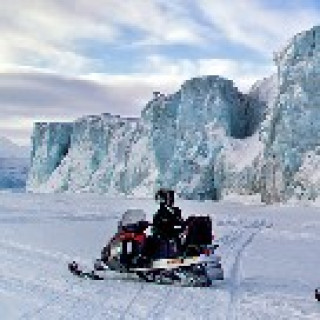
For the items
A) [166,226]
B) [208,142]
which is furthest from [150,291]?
[208,142]

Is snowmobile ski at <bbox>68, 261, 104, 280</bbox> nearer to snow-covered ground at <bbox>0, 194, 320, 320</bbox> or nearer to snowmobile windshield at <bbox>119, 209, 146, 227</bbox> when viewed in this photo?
snow-covered ground at <bbox>0, 194, 320, 320</bbox>

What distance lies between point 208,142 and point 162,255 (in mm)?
61088

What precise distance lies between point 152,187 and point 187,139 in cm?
666

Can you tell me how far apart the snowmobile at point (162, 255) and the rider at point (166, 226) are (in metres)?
0.01

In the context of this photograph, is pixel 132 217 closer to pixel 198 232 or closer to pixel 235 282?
pixel 198 232

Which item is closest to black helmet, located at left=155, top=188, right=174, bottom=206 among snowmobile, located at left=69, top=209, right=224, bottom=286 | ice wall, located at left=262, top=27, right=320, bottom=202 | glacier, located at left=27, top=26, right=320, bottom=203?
snowmobile, located at left=69, top=209, right=224, bottom=286

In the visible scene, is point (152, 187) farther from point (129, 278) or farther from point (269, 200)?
point (129, 278)

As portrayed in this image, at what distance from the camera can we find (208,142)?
7225 centimetres

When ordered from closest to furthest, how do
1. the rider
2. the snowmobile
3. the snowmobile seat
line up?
1. the snowmobile
2. the snowmobile seat
3. the rider

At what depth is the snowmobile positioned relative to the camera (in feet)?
36.1

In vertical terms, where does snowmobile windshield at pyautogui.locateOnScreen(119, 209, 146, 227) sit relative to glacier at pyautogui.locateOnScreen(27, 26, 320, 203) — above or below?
below

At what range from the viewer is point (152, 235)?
11477mm

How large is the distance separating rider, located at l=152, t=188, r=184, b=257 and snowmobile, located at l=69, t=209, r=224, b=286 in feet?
0.05

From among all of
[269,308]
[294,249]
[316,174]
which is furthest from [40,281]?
[316,174]
